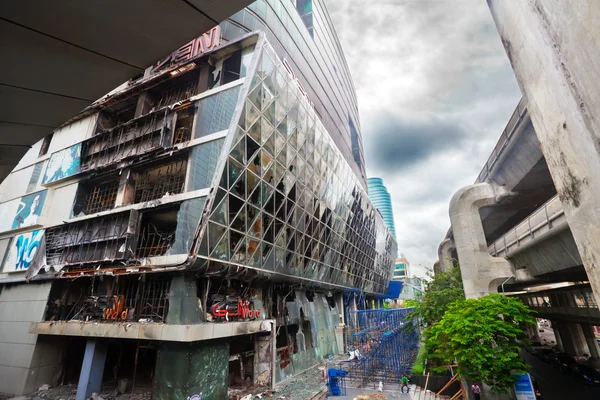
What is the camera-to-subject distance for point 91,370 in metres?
16.9

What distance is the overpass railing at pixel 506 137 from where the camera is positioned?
13.0m

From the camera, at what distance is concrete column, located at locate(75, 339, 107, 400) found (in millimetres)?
16266

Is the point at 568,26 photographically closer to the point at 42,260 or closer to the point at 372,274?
the point at 42,260

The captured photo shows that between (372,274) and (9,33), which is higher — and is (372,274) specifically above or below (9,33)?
above

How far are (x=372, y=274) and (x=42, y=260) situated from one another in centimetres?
4439

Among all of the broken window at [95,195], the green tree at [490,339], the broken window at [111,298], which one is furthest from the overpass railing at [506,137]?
the broken window at [95,195]

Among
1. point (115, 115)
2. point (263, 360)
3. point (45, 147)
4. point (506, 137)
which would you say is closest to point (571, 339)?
point (506, 137)

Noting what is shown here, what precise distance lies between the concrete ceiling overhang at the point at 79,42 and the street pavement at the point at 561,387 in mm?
28880

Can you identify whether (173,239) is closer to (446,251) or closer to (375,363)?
(375,363)

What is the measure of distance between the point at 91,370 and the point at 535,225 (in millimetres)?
24298

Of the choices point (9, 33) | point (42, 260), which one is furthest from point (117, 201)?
point (9, 33)

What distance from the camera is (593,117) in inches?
186

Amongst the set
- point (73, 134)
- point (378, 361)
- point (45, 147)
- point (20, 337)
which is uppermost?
point (73, 134)

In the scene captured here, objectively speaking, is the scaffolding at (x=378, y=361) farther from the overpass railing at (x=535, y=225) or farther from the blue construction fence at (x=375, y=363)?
the overpass railing at (x=535, y=225)
